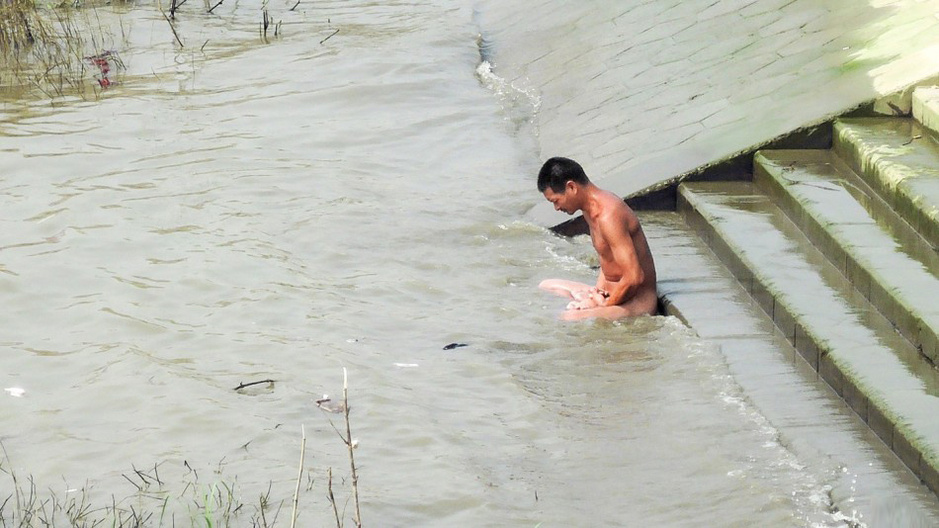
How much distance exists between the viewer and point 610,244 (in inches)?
270

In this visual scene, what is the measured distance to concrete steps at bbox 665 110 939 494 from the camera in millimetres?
5383

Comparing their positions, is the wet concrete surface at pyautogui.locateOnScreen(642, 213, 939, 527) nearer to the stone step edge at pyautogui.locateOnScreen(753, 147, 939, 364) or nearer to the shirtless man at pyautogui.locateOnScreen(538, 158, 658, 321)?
the shirtless man at pyautogui.locateOnScreen(538, 158, 658, 321)

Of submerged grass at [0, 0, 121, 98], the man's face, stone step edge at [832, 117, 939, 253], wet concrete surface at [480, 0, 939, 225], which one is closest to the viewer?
stone step edge at [832, 117, 939, 253]

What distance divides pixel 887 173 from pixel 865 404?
2086mm

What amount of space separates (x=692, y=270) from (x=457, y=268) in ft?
4.78

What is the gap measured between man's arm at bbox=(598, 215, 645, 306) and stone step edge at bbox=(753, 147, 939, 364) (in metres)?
1.03

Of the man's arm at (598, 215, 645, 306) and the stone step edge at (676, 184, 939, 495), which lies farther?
the man's arm at (598, 215, 645, 306)

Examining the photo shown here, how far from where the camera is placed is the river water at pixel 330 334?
4969mm

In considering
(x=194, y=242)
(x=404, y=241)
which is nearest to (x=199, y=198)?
(x=194, y=242)

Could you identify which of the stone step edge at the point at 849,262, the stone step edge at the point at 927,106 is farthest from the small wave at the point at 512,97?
the stone step edge at the point at 927,106

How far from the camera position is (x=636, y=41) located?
36.8ft

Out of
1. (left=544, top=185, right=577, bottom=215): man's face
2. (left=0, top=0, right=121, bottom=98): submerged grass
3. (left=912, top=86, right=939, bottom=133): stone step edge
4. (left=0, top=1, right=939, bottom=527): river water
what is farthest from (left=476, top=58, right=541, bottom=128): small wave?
(left=544, top=185, right=577, bottom=215): man's face

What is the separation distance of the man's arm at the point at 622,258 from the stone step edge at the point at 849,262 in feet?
3.38

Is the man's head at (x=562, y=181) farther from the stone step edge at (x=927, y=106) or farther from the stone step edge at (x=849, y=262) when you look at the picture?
the stone step edge at (x=927, y=106)
